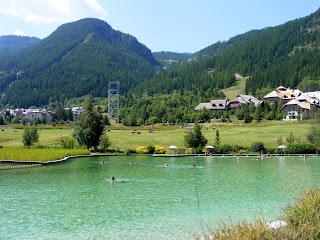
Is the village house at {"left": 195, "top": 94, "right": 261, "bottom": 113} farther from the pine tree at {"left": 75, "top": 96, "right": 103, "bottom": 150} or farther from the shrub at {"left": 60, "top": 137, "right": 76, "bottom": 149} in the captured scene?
the shrub at {"left": 60, "top": 137, "right": 76, "bottom": 149}

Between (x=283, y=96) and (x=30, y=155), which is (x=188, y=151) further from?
(x=283, y=96)

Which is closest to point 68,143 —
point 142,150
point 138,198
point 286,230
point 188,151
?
point 142,150

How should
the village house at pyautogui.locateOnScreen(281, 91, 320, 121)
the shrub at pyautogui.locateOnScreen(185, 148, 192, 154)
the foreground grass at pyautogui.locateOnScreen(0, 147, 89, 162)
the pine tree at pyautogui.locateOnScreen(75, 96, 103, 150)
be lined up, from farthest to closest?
the village house at pyautogui.locateOnScreen(281, 91, 320, 121), the shrub at pyautogui.locateOnScreen(185, 148, 192, 154), the pine tree at pyautogui.locateOnScreen(75, 96, 103, 150), the foreground grass at pyautogui.locateOnScreen(0, 147, 89, 162)

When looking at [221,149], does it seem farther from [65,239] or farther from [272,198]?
[65,239]

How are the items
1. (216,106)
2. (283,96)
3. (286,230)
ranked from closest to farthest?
(286,230) → (216,106) → (283,96)

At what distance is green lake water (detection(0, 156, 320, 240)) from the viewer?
20536mm

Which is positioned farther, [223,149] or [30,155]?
[223,149]

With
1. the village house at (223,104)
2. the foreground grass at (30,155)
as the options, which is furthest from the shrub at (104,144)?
the village house at (223,104)

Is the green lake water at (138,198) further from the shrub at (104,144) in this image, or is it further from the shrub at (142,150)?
the shrub at (104,144)

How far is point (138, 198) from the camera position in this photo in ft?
96.1

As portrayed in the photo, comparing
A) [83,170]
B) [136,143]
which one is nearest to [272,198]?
[83,170]

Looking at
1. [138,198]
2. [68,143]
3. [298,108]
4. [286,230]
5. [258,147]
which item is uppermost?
[298,108]

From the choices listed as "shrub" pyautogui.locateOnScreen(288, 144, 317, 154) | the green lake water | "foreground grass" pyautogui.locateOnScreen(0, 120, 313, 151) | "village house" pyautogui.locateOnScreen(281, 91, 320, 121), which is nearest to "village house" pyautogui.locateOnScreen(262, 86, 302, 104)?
"village house" pyautogui.locateOnScreen(281, 91, 320, 121)

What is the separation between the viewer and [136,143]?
78.2 metres
